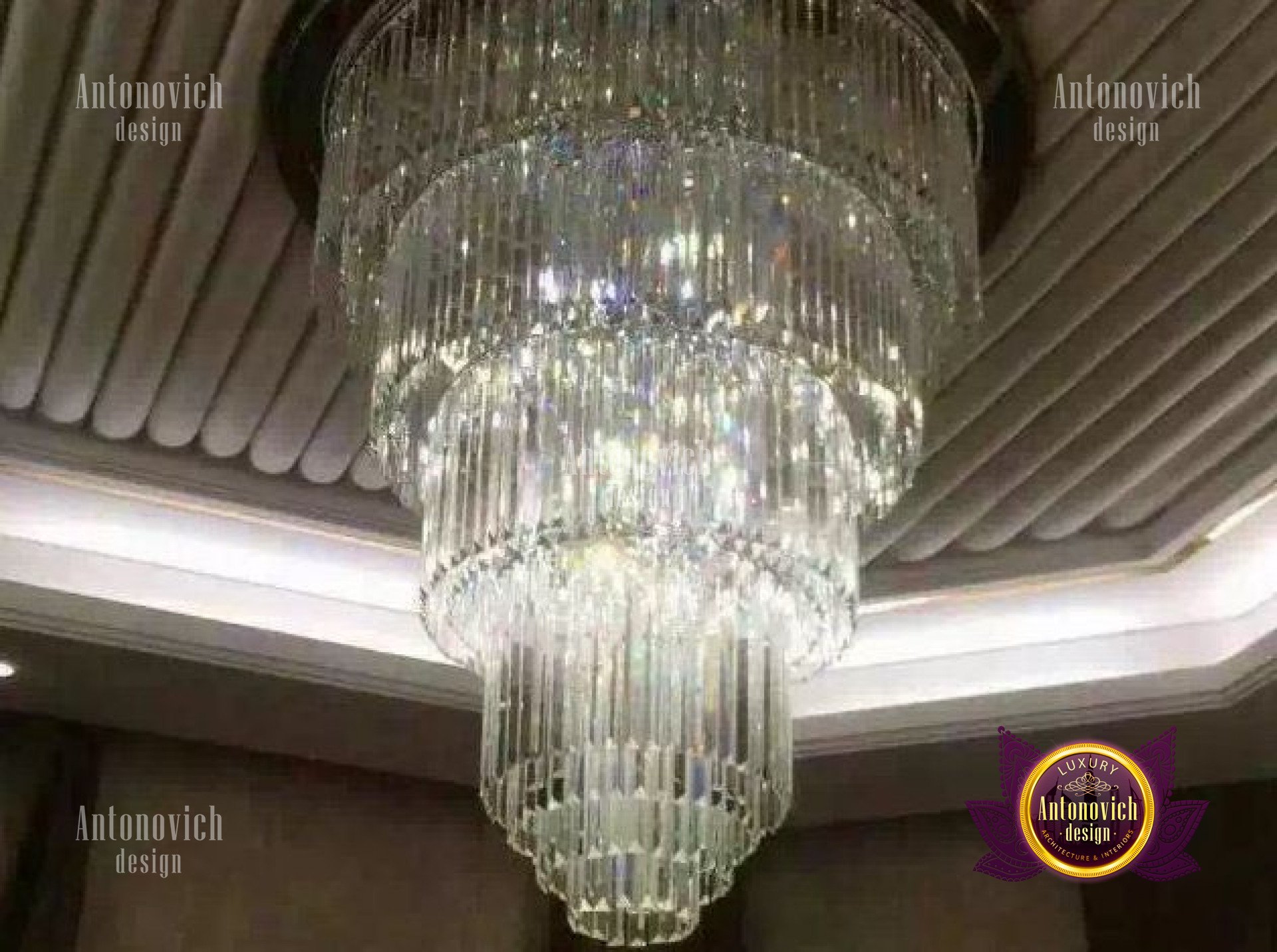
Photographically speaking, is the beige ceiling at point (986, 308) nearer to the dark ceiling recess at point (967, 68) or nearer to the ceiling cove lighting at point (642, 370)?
the dark ceiling recess at point (967, 68)

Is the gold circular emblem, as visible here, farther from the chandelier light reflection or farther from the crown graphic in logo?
the chandelier light reflection

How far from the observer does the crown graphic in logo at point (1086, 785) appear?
400 centimetres

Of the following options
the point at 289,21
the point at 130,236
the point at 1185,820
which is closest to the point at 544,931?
the point at 1185,820

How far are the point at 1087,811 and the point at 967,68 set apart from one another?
6.96 feet

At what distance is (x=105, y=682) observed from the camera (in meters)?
3.69

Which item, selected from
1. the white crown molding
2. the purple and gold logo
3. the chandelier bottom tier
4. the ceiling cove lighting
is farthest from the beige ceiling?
the chandelier bottom tier

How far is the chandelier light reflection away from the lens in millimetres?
2305

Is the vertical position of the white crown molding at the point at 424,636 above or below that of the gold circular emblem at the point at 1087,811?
above

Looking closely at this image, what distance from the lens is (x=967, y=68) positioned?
2609 mm

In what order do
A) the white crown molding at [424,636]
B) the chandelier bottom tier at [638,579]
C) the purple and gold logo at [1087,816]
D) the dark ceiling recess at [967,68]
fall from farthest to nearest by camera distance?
the purple and gold logo at [1087,816]
the white crown molding at [424,636]
the dark ceiling recess at [967,68]
the chandelier bottom tier at [638,579]

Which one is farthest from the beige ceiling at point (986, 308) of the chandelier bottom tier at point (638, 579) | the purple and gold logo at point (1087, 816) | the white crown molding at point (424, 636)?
the chandelier bottom tier at point (638, 579)

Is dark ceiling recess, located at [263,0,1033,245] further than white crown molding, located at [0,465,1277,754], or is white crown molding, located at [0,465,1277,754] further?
white crown molding, located at [0,465,1277,754]

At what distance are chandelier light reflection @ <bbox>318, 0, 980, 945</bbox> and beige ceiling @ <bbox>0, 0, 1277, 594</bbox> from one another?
0.38 m

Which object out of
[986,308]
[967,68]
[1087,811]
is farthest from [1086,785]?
[967,68]
